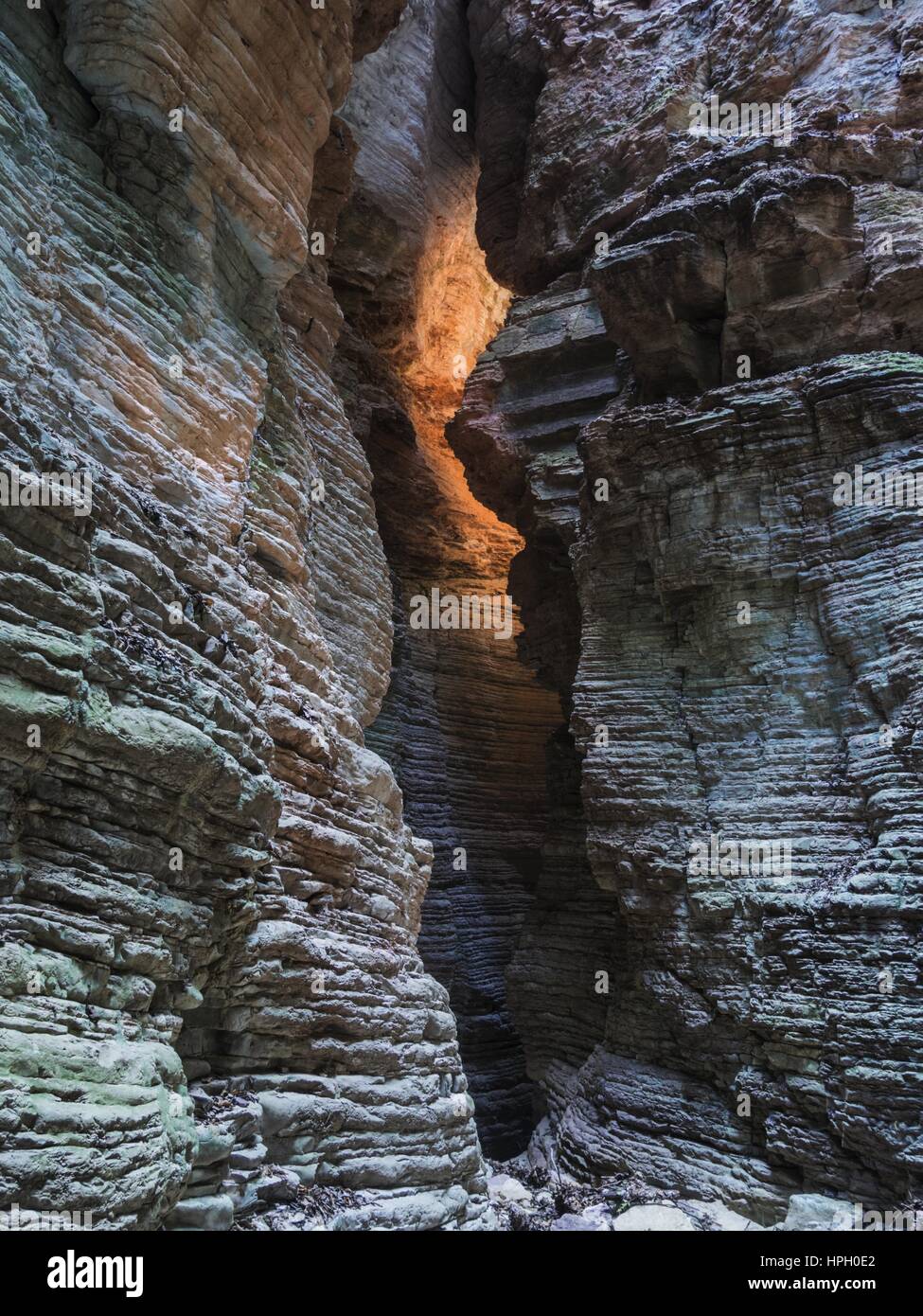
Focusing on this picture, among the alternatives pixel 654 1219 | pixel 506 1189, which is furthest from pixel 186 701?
pixel 506 1189

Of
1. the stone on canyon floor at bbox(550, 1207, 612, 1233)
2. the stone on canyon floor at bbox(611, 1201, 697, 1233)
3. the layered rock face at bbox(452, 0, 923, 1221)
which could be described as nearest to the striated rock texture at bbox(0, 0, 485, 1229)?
the stone on canyon floor at bbox(550, 1207, 612, 1233)

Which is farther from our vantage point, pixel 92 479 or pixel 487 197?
pixel 487 197

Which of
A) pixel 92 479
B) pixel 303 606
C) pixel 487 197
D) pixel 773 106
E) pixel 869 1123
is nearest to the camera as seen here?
pixel 92 479

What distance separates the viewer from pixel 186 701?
6062mm

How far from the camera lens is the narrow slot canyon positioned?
218 inches

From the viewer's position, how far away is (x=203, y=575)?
7.05 metres

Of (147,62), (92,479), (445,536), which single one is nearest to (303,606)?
(92,479)

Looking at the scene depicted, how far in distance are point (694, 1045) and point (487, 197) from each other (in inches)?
760

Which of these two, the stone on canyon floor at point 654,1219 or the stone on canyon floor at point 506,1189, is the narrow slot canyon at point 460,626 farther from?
the stone on canyon floor at point 506,1189

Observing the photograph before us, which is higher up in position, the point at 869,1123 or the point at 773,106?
the point at 773,106

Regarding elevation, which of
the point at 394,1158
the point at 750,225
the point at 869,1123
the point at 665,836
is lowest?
the point at 869,1123

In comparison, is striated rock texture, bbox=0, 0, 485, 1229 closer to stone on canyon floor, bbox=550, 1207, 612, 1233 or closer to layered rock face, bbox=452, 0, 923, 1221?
stone on canyon floor, bbox=550, 1207, 612, 1233
